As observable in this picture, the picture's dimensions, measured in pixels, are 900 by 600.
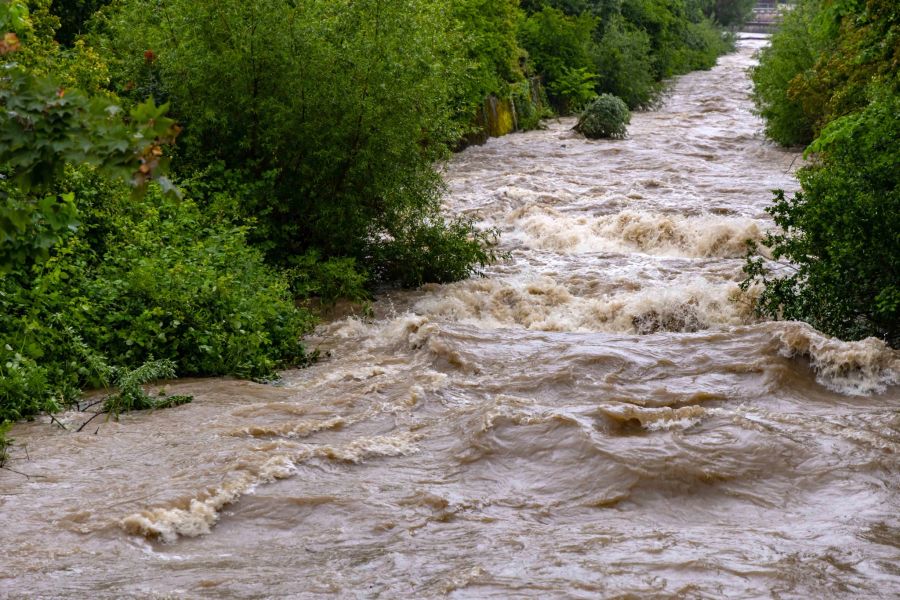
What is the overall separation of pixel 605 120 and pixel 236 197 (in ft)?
55.7

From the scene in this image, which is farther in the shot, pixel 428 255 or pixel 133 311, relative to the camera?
pixel 428 255

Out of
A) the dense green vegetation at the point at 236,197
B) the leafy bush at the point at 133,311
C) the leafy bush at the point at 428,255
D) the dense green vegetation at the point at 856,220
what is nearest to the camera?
the leafy bush at the point at 133,311

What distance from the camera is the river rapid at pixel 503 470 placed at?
5.25m

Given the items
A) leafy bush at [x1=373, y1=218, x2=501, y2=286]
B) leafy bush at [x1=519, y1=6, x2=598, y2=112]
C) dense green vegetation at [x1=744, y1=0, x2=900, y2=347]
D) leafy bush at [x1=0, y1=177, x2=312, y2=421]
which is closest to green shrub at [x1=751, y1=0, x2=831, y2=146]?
leafy bush at [x1=519, y1=6, x2=598, y2=112]

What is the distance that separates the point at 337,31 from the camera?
13.4 meters

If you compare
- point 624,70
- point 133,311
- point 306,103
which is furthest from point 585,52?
point 133,311

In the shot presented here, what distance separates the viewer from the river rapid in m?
5.25

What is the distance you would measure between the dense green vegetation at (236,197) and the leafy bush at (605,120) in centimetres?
1243

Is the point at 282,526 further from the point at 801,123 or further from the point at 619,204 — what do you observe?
the point at 801,123

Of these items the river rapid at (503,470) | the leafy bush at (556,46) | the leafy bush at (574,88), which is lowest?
the river rapid at (503,470)

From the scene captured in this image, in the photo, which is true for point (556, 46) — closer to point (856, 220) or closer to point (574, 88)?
point (574, 88)

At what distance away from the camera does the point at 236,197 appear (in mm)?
12906

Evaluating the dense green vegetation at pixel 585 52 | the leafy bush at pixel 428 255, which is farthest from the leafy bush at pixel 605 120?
the leafy bush at pixel 428 255

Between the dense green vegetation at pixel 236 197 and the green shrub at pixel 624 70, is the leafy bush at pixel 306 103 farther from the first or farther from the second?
the green shrub at pixel 624 70
